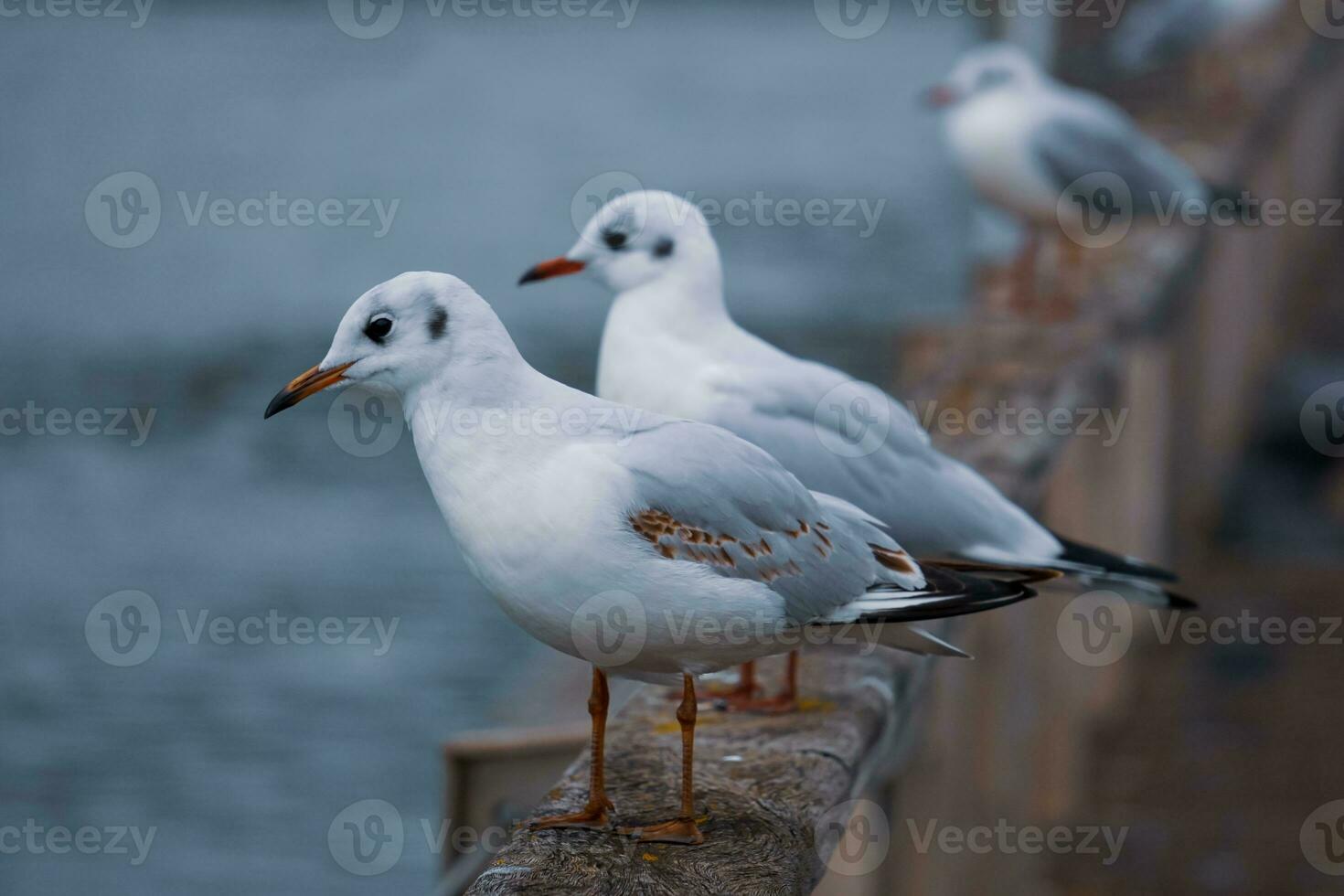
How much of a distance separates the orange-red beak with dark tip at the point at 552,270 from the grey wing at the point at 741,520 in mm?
1188

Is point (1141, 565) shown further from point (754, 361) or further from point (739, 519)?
point (739, 519)

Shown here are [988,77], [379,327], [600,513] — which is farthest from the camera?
[988,77]

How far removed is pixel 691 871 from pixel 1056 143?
5320mm

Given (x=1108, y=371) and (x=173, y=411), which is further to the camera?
(x=173, y=411)

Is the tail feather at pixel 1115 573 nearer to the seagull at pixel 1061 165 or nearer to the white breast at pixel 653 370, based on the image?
the white breast at pixel 653 370

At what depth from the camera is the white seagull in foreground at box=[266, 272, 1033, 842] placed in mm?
2746

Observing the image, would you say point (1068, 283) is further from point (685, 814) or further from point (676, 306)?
point (685, 814)

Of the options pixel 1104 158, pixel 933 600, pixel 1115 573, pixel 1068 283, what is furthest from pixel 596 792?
pixel 1104 158

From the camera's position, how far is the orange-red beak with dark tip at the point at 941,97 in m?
7.83

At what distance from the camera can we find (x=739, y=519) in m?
2.93

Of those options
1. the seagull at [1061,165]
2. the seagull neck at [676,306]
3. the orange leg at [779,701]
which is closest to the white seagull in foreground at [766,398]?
the seagull neck at [676,306]

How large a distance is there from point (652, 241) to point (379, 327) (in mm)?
1381

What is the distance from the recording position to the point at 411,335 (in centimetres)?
285

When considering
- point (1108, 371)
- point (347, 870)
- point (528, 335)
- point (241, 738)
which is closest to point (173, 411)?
point (528, 335)
